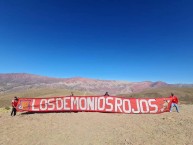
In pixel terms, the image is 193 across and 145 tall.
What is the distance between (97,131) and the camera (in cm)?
1295

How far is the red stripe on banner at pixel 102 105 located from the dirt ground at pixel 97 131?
2407mm

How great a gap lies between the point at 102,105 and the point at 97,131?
6734 mm

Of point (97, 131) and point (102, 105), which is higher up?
point (102, 105)

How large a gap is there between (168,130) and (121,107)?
705cm

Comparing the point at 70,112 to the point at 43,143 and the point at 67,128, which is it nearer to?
the point at 67,128

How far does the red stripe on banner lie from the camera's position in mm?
19219

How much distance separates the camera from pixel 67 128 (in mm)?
13750

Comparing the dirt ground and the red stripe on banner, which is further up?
the red stripe on banner

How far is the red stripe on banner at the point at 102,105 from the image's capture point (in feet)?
63.1

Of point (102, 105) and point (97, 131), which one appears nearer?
point (97, 131)

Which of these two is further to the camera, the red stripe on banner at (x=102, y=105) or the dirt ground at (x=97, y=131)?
the red stripe on banner at (x=102, y=105)

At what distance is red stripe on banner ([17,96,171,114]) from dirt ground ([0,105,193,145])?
2407 mm

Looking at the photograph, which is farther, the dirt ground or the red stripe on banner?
the red stripe on banner

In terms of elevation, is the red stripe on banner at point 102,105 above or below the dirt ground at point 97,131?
above
